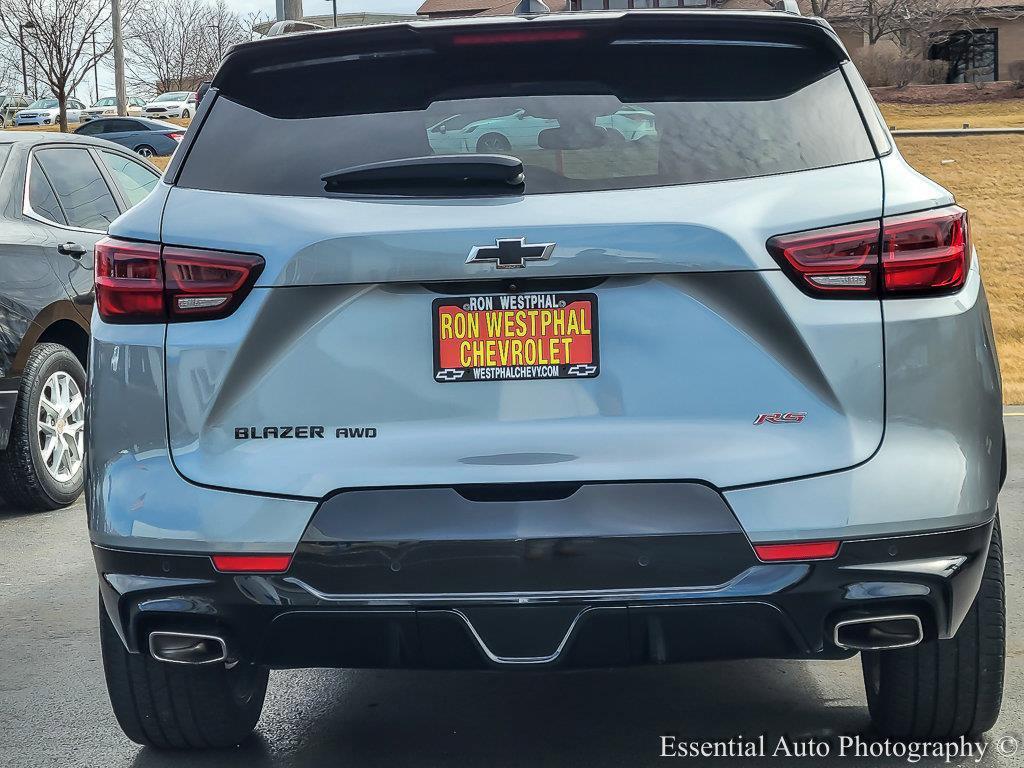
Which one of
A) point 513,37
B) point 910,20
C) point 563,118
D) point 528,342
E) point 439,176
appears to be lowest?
point 528,342

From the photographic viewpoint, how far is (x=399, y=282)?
9.09 feet

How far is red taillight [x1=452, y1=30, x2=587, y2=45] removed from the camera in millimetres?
3031

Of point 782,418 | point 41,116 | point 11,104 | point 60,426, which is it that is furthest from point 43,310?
point 11,104

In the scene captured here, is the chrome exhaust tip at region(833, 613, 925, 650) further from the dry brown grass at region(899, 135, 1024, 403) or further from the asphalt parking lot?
the dry brown grass at region(899, 135, 1024, 403)

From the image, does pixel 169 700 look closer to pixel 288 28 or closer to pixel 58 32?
pixel 288 28

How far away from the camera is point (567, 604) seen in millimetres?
2746


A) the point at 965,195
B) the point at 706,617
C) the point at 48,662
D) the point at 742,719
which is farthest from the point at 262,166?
the point at 965,195

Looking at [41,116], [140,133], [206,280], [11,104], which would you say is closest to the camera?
[206,280]

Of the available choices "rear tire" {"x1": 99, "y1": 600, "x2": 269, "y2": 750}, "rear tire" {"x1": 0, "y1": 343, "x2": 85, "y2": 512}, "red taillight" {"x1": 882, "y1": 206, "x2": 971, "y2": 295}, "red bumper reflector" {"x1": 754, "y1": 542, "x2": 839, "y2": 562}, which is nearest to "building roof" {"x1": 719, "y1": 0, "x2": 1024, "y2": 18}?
"rear tire" {"x1": 0, "y1": 343, "x2": 85, "y2": 512}

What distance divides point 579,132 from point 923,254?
753mm

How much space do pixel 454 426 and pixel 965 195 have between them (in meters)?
22.6

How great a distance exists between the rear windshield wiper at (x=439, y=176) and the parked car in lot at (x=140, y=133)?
29.2 metres

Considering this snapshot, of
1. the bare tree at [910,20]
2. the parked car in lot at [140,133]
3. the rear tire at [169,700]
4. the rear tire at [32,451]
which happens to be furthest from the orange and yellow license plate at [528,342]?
the bare tree at [910,20]

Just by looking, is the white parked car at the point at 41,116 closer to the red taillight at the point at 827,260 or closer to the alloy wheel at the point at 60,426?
the alloy wheel at the point at 60,426
